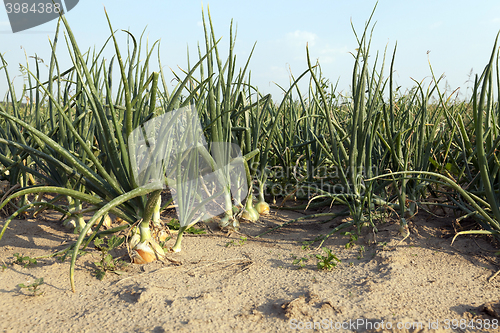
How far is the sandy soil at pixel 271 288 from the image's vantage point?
0.98 meters

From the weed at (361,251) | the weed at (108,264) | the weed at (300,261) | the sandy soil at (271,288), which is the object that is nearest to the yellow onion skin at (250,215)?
the sandy soil at (271,288)

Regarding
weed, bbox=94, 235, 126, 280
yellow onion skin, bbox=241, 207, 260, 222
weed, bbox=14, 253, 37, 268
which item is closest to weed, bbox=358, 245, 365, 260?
yellow onion skin, bbox=241, 207, 260, 222

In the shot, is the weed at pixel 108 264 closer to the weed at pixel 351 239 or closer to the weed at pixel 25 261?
the weed at pixel 25 261

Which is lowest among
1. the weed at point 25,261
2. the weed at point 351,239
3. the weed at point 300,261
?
the weed at point 300,261

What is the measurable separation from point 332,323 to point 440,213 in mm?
1062

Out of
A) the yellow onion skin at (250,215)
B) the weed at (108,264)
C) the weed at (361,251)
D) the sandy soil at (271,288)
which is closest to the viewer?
the sandy soil at (271,288)

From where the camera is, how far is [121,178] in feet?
4.28

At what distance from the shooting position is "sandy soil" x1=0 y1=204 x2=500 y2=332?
98 cm

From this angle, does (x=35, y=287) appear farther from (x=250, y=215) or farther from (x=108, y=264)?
(x=250, y=215)

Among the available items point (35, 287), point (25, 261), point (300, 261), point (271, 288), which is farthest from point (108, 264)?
point (300, 261)

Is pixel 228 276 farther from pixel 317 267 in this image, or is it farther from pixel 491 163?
pixel 491 163

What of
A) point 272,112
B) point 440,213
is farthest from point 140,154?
point 440,213

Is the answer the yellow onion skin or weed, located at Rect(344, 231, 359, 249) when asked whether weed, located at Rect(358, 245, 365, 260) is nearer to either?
weed, located at Rect(344, 231, 359, 249)

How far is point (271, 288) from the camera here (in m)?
1.18
